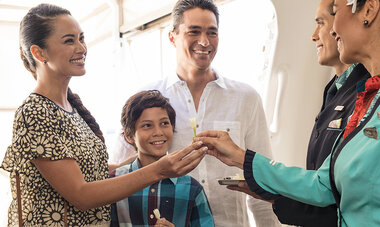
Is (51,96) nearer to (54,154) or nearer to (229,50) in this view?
(54,154)

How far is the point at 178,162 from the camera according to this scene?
1600mm

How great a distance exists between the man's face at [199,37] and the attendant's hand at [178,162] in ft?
2.06

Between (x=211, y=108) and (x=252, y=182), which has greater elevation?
(x=211, y=108)

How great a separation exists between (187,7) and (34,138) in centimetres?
110

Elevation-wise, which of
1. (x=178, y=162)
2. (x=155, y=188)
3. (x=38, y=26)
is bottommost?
(x=155, y=188)

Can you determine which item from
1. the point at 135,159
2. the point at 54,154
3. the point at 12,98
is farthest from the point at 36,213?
the point at 12,98

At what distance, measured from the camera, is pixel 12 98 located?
17.4ft

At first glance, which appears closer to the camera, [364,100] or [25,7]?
[364,100]

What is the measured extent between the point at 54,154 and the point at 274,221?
3.86ft

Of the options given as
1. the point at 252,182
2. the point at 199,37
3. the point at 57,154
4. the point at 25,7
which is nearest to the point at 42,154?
the point at 57,154

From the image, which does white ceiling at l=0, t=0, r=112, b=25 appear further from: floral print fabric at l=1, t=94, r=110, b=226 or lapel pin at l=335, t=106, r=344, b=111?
lapel pin at l=335, t=106, r=344, b=111

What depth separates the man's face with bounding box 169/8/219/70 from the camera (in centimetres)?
212

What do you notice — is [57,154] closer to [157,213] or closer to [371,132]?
[157,213]

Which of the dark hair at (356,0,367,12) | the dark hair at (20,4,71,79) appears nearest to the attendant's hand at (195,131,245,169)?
the dark hair at (356,0,367,12)
